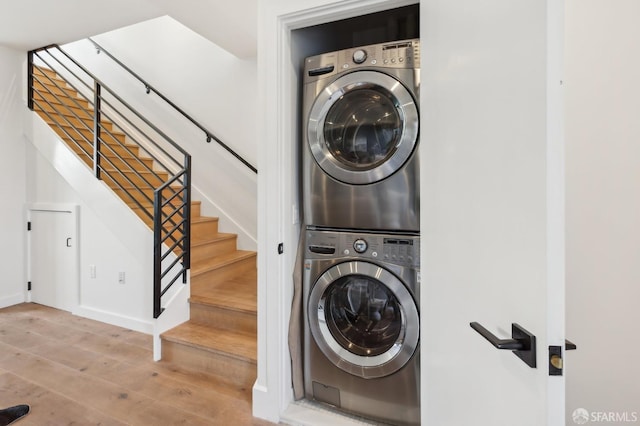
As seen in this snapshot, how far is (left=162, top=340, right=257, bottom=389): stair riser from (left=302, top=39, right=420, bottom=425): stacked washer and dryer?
0.45 meters

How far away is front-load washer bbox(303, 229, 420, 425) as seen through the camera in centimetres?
151

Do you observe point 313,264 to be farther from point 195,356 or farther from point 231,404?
point 195,356

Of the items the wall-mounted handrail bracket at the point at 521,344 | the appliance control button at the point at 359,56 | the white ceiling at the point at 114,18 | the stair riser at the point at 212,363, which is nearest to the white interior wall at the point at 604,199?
the wall-mounted handrail bracket at the point at 521,344

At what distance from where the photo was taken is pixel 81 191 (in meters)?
3.03

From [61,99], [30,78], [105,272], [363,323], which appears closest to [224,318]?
[363,323]

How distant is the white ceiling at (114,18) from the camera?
2234mm

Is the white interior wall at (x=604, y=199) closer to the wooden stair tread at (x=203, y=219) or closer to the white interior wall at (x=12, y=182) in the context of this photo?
the wooden stair tread at (x=203, y=219)

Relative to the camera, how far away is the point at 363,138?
5.44 ft

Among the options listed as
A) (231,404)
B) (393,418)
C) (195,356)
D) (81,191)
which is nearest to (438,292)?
(393,418)

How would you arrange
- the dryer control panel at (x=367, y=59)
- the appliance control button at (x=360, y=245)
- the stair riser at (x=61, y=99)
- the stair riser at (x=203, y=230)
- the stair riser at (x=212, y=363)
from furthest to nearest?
the stair riser at (x=61, y=99) → the stair riser at (x=203, y=230) → the stair riser at (x=212, y=363) → the appliance control button at (x=360, y=245) → the dryer control panel at (x=367, y=59)

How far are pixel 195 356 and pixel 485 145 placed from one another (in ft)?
7.11

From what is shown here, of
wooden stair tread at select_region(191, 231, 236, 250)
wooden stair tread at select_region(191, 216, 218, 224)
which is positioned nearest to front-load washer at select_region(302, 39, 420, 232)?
wooden stair tread at select_region(191, 231, 236, 250)

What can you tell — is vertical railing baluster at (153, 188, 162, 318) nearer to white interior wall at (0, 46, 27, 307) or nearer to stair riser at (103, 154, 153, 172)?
stair riser at (103, 154, 153, 172)

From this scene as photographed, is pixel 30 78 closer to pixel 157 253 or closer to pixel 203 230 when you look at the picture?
pixel 203 230
